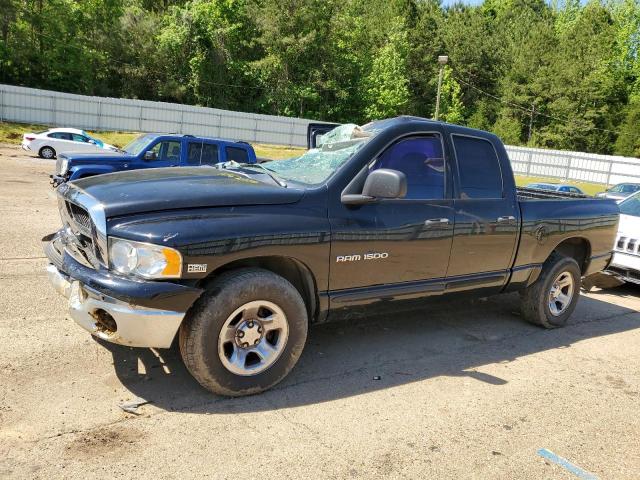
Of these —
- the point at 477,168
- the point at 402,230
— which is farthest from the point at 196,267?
the point at 477,168

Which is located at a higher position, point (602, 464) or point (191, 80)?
point (191, 80)

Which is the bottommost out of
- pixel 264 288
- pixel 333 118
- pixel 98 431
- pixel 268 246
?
pixel 98 431

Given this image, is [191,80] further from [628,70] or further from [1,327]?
[628,70]

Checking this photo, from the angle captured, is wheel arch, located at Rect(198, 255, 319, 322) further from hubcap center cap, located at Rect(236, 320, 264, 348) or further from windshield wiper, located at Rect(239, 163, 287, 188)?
windshield wiper, located at Rect(239, 163, 287, 188)

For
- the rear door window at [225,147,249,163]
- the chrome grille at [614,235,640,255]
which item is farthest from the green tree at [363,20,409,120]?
the chrome grille at [614,235,640,255]

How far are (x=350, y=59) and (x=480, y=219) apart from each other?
172ft

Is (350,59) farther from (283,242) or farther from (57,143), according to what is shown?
(283,242)

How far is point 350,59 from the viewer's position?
54344mm

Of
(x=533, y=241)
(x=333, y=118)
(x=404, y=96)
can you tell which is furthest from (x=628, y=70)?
(x=533, y=241)

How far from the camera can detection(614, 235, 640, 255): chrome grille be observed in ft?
26.2

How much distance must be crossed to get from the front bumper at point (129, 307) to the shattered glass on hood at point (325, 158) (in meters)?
1.40

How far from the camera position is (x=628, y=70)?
69750mm

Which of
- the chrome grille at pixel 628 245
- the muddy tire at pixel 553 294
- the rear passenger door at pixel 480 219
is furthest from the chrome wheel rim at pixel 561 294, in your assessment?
the chrome grille at pixel 628 245

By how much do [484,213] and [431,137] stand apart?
87 cm
